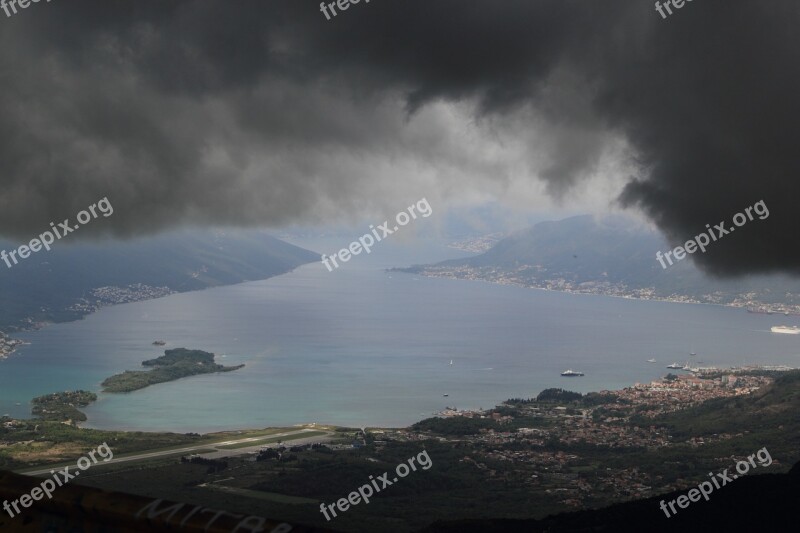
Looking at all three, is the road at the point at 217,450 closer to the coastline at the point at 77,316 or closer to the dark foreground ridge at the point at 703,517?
the dark foreground ridge at the point at 703,517

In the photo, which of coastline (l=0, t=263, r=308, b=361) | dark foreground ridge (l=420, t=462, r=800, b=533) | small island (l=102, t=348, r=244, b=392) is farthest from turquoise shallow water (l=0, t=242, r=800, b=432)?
dark foreground ridge (l=420, t=462, r=800, b=533)

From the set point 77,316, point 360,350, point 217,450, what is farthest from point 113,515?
point 77,316

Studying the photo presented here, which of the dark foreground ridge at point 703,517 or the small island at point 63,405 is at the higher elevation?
the small island at point 63,405

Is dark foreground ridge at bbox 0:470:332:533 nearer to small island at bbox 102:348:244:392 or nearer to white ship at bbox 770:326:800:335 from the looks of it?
small island at bbox 102:348:244:392

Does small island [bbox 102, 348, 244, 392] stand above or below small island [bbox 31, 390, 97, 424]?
above

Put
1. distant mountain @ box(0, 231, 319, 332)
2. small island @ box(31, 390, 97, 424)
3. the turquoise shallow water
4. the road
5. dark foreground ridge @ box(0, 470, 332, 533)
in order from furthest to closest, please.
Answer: distant mountain @ box(0, 231, 319, 332), the turquoise shallow water, small island @ box(31, 390, 97, 424), the road, dark foreground ridge @ box(0, 470, 332, 533)

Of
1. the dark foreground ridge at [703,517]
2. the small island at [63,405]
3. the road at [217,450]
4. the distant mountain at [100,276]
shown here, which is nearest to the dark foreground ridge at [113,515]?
the dark foreground ridge at [703,517]

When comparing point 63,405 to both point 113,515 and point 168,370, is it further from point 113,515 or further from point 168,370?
point 113,515
